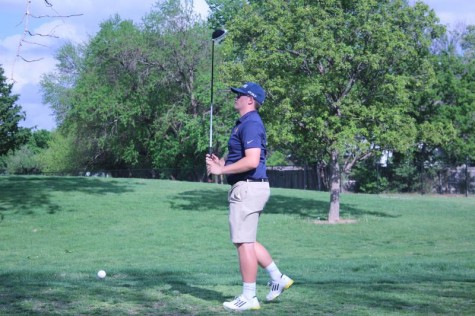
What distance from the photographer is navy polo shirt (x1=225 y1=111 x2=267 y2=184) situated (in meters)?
6.23

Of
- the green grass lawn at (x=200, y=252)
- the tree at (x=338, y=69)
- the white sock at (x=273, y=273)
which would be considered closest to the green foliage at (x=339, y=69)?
the tree at (x=338, y=69)

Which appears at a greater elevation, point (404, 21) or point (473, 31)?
point (473, 31)

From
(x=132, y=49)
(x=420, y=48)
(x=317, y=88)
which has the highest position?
(x=132, y=49)

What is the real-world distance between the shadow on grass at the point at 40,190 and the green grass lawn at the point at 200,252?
0.07 meters

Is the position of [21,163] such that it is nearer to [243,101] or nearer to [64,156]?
[64,156]

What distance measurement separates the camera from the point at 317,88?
21.4 m

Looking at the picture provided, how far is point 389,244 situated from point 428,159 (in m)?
27.1

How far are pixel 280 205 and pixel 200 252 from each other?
11729 millimetres

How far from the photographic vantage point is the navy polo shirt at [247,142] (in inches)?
245

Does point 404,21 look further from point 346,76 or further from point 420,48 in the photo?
point 346,76

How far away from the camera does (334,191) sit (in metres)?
23.5

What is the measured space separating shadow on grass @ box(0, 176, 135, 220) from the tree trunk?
9.68m

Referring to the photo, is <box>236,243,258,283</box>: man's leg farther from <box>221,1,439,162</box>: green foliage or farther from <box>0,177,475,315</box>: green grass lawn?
<box>221,1,439,162</box>: green foliage

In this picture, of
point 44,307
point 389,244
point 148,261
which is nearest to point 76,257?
point 148,261
